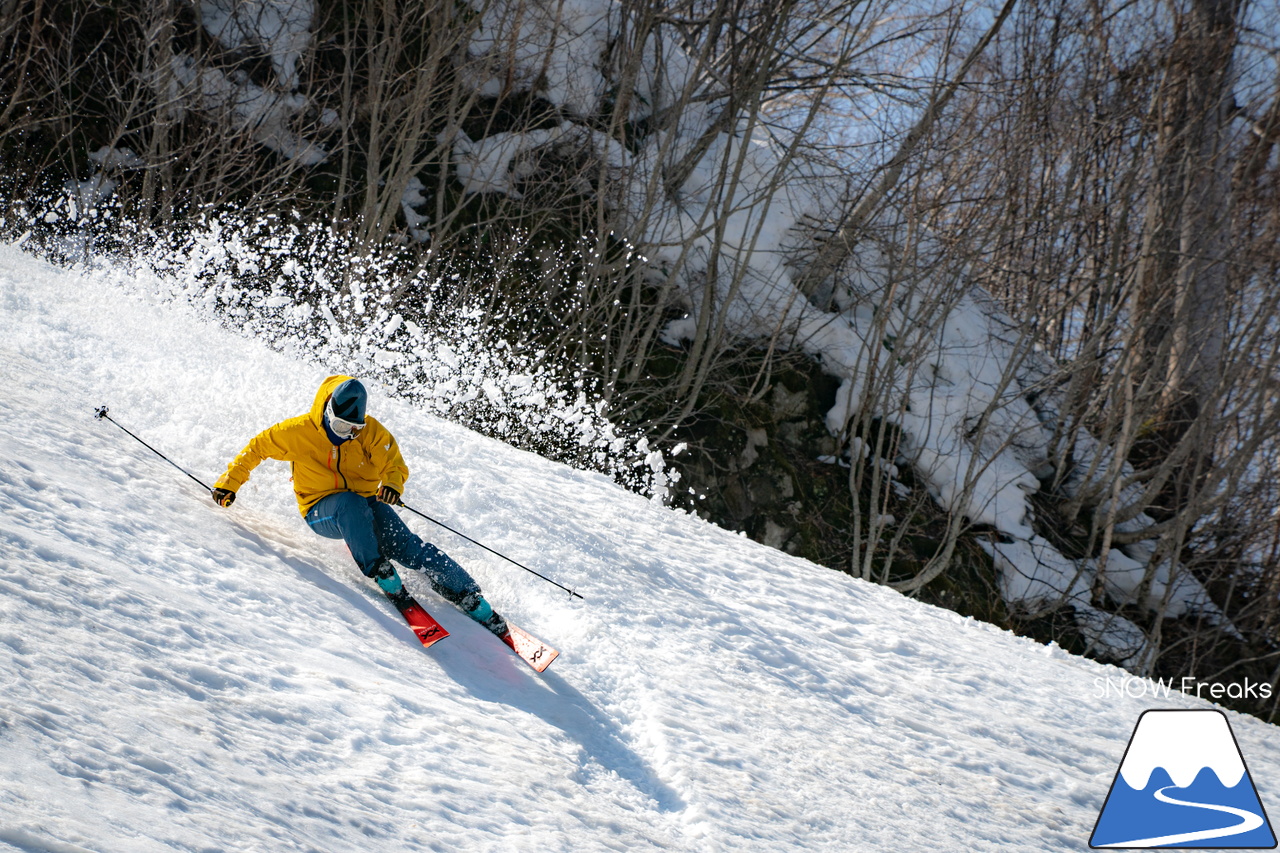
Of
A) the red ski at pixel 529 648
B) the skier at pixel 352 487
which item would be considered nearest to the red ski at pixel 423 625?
the skier at pixel 352 487

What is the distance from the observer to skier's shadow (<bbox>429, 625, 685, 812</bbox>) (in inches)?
124

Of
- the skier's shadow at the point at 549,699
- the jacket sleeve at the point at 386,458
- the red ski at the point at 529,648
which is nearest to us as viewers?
the skier's shadow at the point at 549,699

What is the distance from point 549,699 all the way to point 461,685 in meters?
0.37

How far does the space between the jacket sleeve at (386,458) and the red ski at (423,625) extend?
733 mm

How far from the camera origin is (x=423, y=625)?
12.1 feet

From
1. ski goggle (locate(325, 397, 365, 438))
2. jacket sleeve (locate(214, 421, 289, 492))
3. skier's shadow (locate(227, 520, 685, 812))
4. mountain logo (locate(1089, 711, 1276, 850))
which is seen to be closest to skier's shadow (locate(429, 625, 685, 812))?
skier's shadow (locate(227, 520, 685, 812))

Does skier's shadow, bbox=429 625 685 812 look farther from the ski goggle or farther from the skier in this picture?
the ski goggle

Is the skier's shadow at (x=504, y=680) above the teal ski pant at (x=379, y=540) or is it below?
below

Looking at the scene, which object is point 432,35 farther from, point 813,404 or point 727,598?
point 727,598

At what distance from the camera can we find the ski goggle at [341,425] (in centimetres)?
407

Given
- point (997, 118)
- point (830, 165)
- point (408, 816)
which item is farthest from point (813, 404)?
point (408, 816)

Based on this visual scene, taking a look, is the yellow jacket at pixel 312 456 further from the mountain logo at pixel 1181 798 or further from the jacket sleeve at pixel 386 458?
the mountain logo at pixel 1181 798

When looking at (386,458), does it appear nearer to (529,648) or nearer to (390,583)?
(390,583)

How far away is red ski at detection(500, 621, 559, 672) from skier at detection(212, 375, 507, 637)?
65 millimetres
